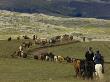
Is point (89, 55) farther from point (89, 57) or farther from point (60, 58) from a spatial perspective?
point (60, 58)

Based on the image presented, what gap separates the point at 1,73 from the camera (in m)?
54.0

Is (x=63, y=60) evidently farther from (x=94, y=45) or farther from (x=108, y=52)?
(x=94, y=45)

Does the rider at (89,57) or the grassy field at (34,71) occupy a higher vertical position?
the rider at (89,57)

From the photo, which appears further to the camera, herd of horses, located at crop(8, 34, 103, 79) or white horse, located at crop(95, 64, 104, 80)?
herd of horses, located at crop(8, 34, 103, 79)

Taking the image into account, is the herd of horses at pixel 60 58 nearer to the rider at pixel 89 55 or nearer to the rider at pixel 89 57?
the rider at pixel 89 57

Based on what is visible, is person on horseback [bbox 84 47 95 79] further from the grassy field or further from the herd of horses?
the grassy field

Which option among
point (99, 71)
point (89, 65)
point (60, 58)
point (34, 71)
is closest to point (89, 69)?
point (89, 65)

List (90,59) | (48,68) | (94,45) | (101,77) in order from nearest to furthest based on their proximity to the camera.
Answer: (101,77) → (90,59) → (48,68) → (94,45)

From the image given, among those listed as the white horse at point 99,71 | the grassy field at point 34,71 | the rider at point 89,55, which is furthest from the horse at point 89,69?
the white horse at point 99,71

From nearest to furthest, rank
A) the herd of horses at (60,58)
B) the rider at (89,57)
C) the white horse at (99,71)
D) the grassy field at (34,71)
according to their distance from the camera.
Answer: the white horse at (99,71), the rider at (89,57), the herd of horses at (60,58), the grassy field at (34,71)

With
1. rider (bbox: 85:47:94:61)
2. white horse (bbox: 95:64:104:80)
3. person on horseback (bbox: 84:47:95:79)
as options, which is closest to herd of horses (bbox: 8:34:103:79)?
person on horseback (bbox: 84:47:95:79)

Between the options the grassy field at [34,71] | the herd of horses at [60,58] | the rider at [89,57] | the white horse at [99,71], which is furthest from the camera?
the grassy field at [34,71]

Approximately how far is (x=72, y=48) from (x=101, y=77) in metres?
51.6

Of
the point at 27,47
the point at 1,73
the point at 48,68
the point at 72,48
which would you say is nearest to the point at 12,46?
the point at 27,47
